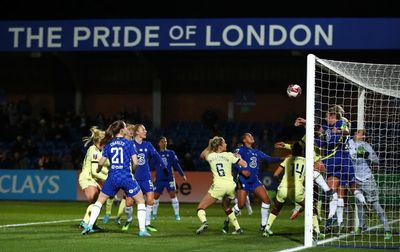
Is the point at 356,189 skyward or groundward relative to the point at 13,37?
groundward

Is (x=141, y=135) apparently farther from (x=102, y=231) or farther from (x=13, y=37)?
(x=13, y=37)

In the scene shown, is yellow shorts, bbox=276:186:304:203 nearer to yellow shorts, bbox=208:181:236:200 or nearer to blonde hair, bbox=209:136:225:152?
yellow shorts, bbox=208:181:236:200

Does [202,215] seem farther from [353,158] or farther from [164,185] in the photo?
[164,185]

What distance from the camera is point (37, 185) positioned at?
2919 cm

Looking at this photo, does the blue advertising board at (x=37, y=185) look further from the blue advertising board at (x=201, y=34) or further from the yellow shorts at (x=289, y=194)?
the yellow shorts at (x=289, y=194)

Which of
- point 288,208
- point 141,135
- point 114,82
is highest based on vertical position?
point 114,82

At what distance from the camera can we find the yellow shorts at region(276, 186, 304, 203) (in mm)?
15188

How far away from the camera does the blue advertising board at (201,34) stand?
93.0 ft

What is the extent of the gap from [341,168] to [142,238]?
13.3 feet

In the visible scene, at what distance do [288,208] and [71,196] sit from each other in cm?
750

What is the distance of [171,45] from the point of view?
29.7 m

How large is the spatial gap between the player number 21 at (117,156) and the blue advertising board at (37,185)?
14.4m

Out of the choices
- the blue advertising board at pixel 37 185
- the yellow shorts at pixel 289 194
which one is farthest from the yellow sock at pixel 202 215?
the blue advertising board at pixel 37 185

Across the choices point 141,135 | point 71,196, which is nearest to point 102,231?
point 141,135
